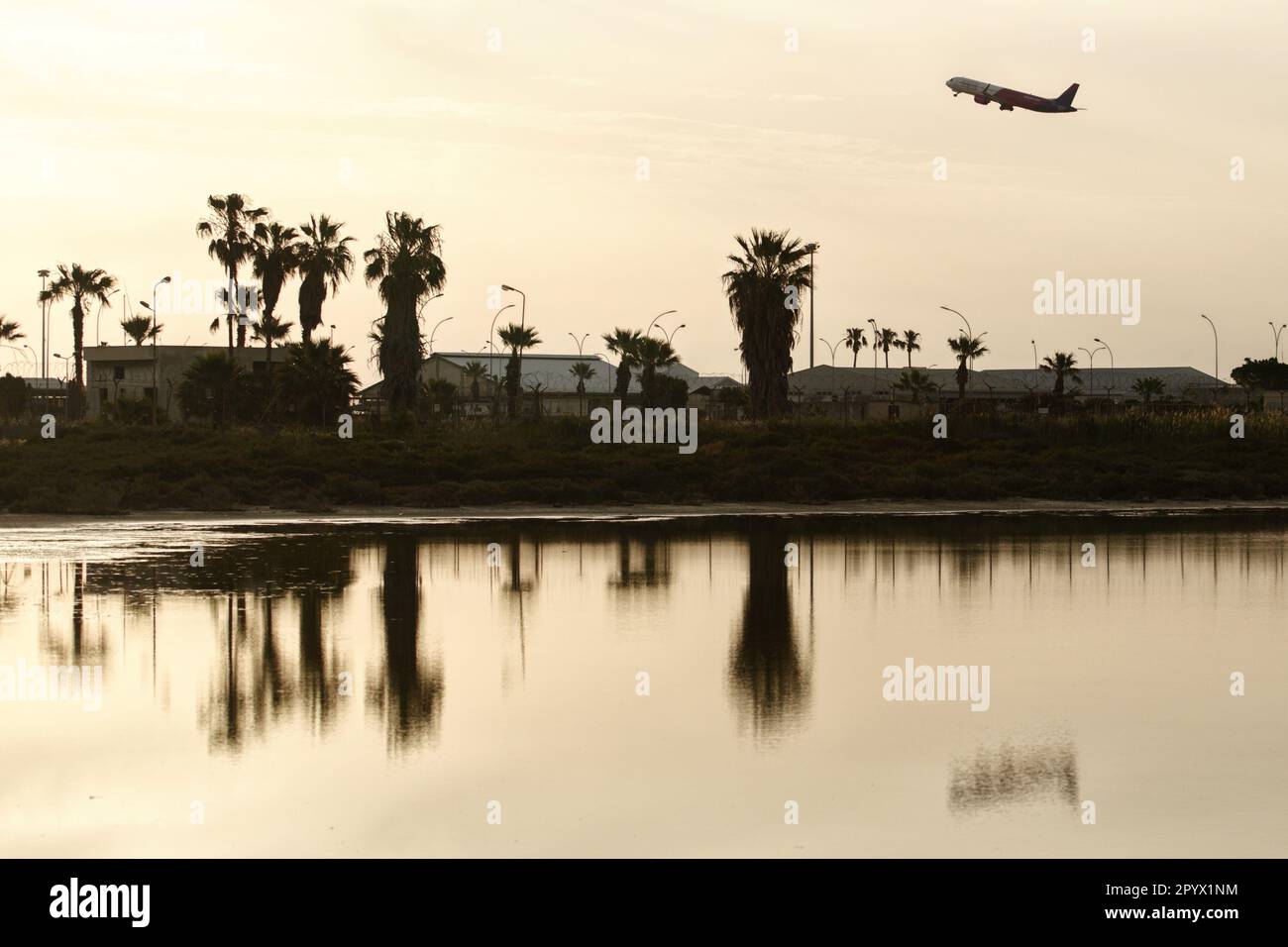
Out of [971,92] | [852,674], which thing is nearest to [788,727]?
[852,674]

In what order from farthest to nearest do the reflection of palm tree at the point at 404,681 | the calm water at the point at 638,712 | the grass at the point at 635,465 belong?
the grass at the point at 635,465, the reflection of palm tree at the point at 404,681, the calm water at the point at 638,712

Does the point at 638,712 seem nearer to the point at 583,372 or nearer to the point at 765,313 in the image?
the point at 765,313

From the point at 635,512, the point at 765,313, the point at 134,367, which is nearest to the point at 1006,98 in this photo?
the point at 765,313

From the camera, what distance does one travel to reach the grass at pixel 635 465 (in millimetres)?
43656

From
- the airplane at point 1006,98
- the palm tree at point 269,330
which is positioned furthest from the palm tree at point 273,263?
the airplane at point 1006,98

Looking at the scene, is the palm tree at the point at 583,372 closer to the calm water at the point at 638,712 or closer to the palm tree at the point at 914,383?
the palm tree at the point at 914,383

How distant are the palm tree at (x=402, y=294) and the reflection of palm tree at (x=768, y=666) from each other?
45.2 m

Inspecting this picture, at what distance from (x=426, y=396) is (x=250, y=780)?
7883 centimetres

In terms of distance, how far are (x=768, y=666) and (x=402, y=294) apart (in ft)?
175

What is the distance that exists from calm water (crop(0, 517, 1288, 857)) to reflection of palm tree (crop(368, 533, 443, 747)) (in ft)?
0.16

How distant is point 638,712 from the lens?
1308 cm

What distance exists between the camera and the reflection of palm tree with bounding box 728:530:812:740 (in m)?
13.0

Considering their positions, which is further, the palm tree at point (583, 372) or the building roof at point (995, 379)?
the building roof at point (995, 379)
